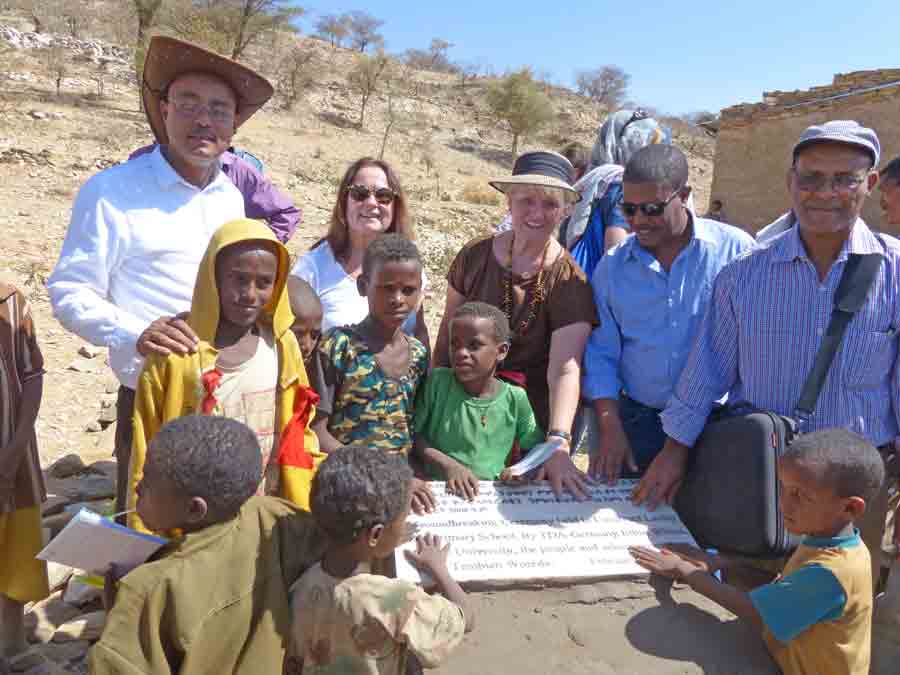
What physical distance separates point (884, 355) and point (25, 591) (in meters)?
3.29

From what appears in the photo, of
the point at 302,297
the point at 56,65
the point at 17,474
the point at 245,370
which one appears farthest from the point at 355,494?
the point at 56,65

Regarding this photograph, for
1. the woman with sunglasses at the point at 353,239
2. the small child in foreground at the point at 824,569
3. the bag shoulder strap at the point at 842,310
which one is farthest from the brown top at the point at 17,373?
the bag shoulder strap at the point at 842,310

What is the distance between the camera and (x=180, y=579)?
1630 millimetres

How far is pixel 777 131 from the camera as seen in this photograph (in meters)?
14.6

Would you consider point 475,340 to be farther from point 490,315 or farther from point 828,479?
point 828,479

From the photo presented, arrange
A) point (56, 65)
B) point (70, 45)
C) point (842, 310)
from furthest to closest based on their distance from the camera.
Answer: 1. point (70, 45)
2. point (56, 65)
3. point (842, 310)

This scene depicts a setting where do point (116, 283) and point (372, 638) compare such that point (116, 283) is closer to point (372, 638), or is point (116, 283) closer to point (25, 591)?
point (25, 591)

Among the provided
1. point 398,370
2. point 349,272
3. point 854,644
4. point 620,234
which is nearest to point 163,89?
point 349,272

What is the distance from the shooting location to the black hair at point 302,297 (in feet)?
9.11

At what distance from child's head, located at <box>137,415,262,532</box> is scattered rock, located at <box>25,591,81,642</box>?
6.14 feet

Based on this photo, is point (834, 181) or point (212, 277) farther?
point (834, 181)

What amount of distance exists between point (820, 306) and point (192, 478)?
7.00 ft

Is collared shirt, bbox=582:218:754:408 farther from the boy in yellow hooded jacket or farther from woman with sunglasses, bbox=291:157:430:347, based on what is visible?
the boy in yellow hooded jacket

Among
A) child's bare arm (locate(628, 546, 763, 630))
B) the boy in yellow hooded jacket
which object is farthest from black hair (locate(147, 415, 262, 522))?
child's bare arm (locate(628, 546, 763, 630))
